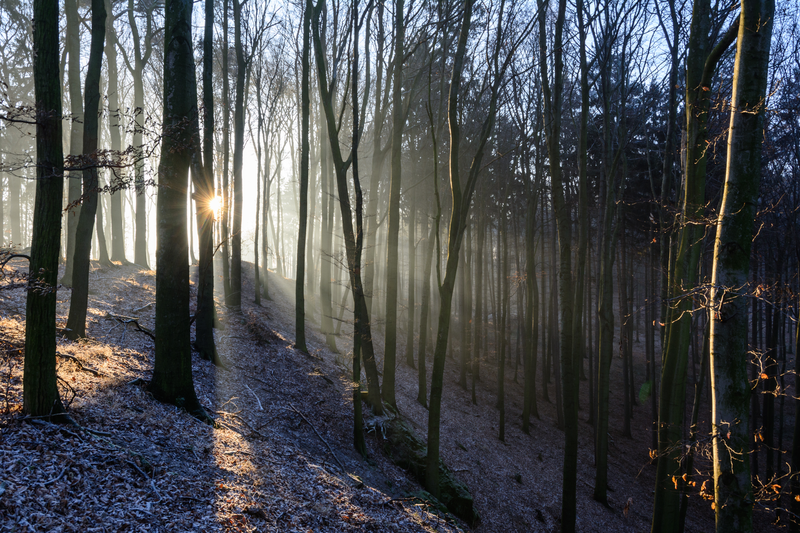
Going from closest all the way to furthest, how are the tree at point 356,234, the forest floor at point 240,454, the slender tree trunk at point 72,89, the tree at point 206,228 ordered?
the forest floor at point 240,454 < the tree at point 356,234 < the tree at point 206,228 < the slender tree trunk at point 72,89

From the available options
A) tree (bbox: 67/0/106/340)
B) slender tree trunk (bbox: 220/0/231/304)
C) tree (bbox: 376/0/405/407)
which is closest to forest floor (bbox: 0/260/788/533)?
tree (bbox: 67/0/106/340)

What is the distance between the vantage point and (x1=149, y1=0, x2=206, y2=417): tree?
5922mm

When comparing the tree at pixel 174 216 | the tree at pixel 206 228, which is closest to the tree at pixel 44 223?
the tree at pixel 174 216

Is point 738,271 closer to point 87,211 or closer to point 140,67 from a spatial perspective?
point 87,211

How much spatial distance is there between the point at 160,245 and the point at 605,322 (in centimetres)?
1011

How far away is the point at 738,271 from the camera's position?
426cm

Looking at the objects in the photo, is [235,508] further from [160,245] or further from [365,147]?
[365,147]

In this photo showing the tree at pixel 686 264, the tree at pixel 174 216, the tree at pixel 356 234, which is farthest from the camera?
the tree at pixel 356 234

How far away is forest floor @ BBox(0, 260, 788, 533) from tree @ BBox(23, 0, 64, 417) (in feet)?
1.37

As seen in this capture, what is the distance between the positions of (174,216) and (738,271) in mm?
7340

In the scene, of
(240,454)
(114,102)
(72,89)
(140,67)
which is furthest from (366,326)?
(114,102)

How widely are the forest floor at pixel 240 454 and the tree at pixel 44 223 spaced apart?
0.42 m

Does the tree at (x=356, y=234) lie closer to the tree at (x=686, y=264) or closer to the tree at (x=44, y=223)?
the tree at (x=44, y=223)

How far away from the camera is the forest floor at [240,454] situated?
3.81 metres
